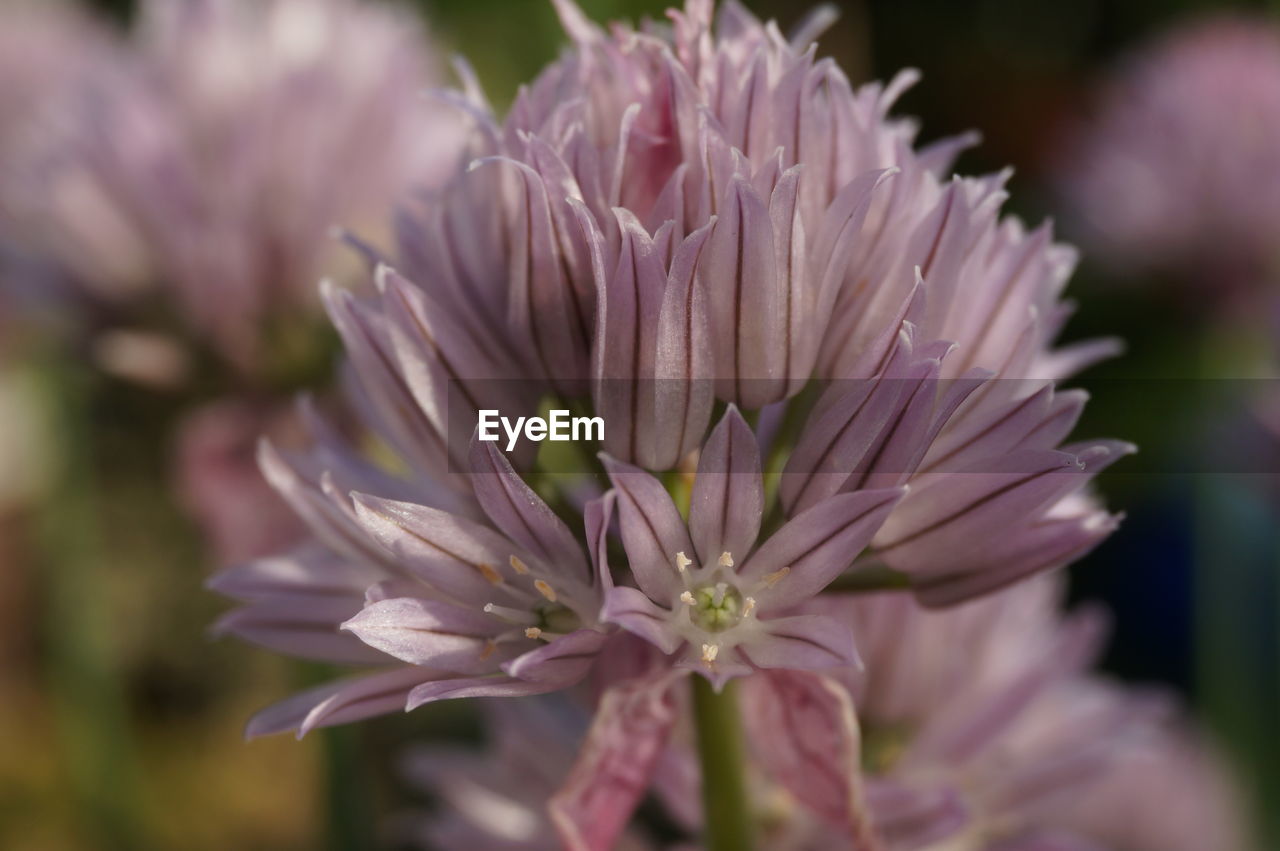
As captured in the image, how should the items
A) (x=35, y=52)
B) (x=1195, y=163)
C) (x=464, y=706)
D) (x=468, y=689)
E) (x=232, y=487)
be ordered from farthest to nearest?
1. (x=35, y=52)
2. (x=1195, y=163)
3. (x=464, y=706)
4. (x=232, y=487)
5. (x=468, y=689)

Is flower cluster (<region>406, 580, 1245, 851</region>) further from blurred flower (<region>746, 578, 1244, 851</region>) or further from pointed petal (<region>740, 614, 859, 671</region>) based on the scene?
pointed petal (<region>740, 614, 859, 671</region>)

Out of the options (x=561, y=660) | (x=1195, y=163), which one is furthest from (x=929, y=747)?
(x=1195, y=163)

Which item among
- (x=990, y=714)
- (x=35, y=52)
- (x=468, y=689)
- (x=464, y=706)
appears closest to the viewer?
(x=468, y=689)

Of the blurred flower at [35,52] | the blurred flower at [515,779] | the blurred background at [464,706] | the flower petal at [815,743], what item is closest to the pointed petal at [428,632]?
the flower petal at [815,743]

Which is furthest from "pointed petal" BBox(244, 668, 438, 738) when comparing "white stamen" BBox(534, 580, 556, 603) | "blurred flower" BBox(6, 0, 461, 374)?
"blurred flower" BBox(6, 0, 461, 374)

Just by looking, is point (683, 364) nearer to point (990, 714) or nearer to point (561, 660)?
point (561, 660)

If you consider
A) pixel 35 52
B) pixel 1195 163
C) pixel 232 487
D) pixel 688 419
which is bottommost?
pixel 688 419
